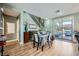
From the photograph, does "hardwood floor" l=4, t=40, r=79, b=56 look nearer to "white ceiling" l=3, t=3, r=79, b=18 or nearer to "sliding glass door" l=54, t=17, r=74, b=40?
"sliding glass door" l=54, t=17, r=74, b=40

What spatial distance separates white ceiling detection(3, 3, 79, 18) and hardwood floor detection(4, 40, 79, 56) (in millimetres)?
737

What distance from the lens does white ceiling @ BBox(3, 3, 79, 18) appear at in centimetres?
230

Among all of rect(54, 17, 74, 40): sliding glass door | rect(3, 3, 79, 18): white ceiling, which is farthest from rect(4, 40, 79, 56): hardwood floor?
rect(3, 3, 79, 18): white ceiling

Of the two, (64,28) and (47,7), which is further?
(64,28)

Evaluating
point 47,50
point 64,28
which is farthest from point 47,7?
point 47,50

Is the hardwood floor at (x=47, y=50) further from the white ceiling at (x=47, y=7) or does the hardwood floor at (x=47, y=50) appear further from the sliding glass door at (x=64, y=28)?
the white ceiling at (x=47, y=7)

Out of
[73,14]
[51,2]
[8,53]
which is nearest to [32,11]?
[51,2]

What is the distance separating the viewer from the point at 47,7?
2350 mm

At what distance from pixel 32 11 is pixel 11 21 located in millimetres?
545

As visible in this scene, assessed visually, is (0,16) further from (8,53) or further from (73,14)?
(73,14)

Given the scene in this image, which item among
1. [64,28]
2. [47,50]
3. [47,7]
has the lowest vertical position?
[47,50]

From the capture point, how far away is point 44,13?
7.86 ft

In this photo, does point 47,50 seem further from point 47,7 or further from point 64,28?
point 47,7

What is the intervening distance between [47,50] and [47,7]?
1015 mm
